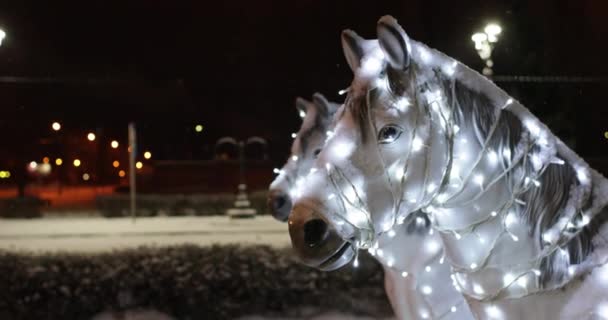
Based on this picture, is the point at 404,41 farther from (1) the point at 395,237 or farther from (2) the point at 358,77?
(1) the point at 395,237

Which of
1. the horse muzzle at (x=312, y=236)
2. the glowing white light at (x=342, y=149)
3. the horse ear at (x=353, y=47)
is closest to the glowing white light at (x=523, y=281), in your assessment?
the horse muzzle at (x=312, y=236)

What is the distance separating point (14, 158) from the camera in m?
26.0

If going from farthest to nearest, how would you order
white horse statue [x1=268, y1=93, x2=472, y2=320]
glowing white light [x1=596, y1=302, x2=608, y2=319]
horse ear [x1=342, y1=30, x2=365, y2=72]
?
white horse statue [x1=268, y1=93, x2=472, y2=320] < horse ear [x1=342, y1=30, x2=365, y2=72] < glowing white light [x1=596, y1=302, x2=608, y2=319]

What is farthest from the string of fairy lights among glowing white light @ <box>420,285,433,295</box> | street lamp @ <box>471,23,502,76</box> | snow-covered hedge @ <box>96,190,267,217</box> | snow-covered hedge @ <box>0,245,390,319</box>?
snow-covered hedge @ <box>96,190,267,217</box>

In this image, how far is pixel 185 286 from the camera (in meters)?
6.45

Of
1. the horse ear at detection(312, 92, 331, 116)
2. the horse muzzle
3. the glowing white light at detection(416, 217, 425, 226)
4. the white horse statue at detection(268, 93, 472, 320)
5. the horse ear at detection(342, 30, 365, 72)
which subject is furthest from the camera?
the horse ear at detection(312, 92, 331, 116)

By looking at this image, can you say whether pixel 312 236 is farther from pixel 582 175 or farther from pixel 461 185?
pixel 582 175

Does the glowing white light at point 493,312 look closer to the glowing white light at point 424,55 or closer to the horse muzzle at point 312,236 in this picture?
the horse muzzle at point 312,236

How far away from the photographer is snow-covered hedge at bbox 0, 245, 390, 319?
637 centimetres

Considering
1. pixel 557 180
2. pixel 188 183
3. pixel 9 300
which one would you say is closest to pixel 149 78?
pixel 9 300

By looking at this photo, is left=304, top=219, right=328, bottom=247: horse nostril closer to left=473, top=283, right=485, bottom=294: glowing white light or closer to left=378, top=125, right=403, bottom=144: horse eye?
left=378, top=125, right=403, bottom=144: horse eye

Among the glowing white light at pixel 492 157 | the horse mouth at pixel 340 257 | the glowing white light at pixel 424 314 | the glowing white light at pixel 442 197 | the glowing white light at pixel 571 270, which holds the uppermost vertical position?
the glowing white light at pixel 492 157

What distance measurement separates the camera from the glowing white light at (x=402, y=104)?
226cm

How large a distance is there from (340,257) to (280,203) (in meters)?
2.59
